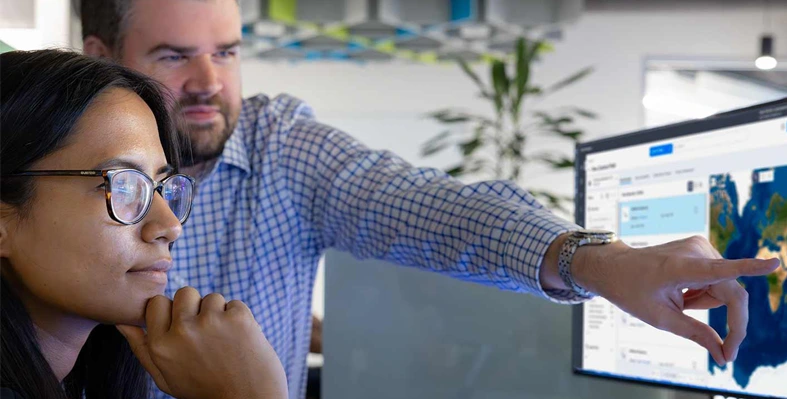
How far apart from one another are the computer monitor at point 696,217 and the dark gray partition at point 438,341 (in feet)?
0.62

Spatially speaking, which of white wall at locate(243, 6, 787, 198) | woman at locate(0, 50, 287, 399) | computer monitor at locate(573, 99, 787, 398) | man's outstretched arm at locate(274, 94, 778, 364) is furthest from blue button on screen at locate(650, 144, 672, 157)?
white wall at locate(243, 6, 787, 198)

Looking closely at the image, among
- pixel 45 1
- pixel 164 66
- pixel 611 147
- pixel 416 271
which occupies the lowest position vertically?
pixel 416 271

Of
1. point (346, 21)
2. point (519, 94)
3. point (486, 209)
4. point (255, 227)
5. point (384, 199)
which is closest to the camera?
point (486, 209)

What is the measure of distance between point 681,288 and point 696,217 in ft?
1.08

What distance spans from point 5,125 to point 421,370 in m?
1.03

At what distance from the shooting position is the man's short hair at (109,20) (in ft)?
5.52

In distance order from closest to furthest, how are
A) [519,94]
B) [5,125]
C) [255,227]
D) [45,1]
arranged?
[5,125] < [255,227] < [45,1] < [519,94]

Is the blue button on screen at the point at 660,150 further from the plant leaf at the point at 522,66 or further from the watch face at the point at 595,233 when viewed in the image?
the plant leaf at the point at 522,66

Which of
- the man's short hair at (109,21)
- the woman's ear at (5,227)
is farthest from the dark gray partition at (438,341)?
the woman's ear at (5,227)

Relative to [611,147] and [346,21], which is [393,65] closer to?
[346,21]

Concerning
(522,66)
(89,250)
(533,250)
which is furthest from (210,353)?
(522,66)

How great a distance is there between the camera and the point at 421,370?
1790 mm

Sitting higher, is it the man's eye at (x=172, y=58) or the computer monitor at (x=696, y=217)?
the man's eye at (x=172, y=58)

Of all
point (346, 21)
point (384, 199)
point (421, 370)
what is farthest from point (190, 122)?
point (346, 21)
